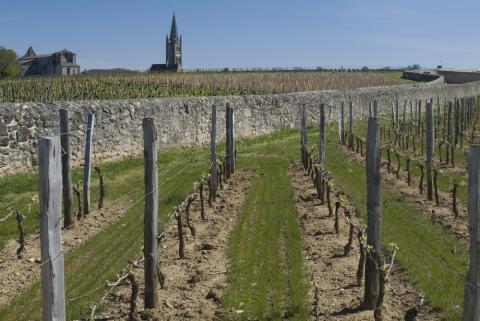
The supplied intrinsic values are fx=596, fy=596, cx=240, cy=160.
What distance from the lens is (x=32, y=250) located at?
10070 millimetres

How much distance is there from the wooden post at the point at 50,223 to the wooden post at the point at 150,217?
7.24 ft

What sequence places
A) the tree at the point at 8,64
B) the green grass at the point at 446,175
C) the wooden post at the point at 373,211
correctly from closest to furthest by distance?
the wooden post at the point at 373,211, the green grass at the point at 446,175, the tree at the point at 8,64

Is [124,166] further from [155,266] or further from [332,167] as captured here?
[155,266]

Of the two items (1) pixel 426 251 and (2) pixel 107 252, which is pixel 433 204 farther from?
(2) pixel 107 252

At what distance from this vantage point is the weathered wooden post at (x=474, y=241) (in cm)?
505

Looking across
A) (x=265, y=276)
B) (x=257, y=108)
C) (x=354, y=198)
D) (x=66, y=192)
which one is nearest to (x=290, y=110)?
(x=257, y=108)

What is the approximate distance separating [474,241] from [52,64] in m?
105

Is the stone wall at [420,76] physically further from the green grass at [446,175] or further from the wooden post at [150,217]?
the wooden post at [150,217]

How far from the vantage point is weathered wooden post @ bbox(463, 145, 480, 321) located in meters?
5.05

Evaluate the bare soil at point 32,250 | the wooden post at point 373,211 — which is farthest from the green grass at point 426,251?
the bare soil at point 32,250

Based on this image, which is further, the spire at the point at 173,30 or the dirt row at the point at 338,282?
the spire at the point at 173,30

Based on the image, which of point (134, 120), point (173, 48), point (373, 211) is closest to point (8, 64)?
point (173, 48)

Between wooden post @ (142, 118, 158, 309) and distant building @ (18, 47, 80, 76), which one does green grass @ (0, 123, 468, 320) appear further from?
distant building @ (18, 47, 80, 76)

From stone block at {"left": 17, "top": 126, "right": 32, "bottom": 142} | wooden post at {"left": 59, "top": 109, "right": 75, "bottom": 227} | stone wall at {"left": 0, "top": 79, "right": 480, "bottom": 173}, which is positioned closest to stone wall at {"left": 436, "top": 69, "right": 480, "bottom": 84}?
stone wall at {"left": 0, "top": 79, "right": 480, "bottom": 173}
